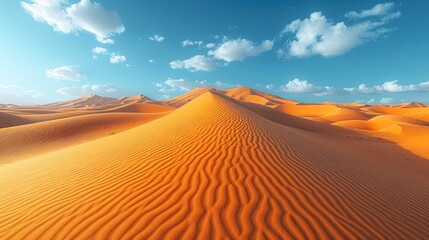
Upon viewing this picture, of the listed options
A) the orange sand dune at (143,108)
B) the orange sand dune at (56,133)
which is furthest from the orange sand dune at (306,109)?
the orange sand dune at (56,133)

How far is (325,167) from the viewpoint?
5.63 meters

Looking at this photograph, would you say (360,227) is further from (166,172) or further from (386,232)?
(166,172)

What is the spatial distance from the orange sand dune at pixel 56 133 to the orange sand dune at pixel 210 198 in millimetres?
9703

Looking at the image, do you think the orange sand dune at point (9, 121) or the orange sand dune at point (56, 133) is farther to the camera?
the orange sand dune at point (9, 121)

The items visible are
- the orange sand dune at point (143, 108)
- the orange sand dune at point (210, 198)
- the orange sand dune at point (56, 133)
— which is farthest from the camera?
the orange sand dune at point (143, 108)

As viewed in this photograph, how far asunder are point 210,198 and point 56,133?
18473mm

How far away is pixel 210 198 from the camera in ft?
11.7

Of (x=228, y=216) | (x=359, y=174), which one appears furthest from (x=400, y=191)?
(x=228, y=216)

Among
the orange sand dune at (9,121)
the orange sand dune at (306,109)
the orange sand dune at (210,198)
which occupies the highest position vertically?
the orange sand dune at (9,121)

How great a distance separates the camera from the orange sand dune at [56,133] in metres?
14.1

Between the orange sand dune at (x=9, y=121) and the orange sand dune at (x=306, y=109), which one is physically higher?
the orange sand dune at (x=9, y=121)

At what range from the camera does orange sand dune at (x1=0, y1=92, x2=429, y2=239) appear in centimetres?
300

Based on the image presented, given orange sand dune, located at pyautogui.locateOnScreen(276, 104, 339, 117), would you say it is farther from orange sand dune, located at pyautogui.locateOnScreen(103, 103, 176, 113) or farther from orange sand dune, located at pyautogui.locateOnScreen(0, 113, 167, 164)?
orange sand dune, located at pyautogui.locateOnScreen(0, 113, 167, 164)

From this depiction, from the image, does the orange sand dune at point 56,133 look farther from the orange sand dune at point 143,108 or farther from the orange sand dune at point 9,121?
the orange sand dune at point 143,108
